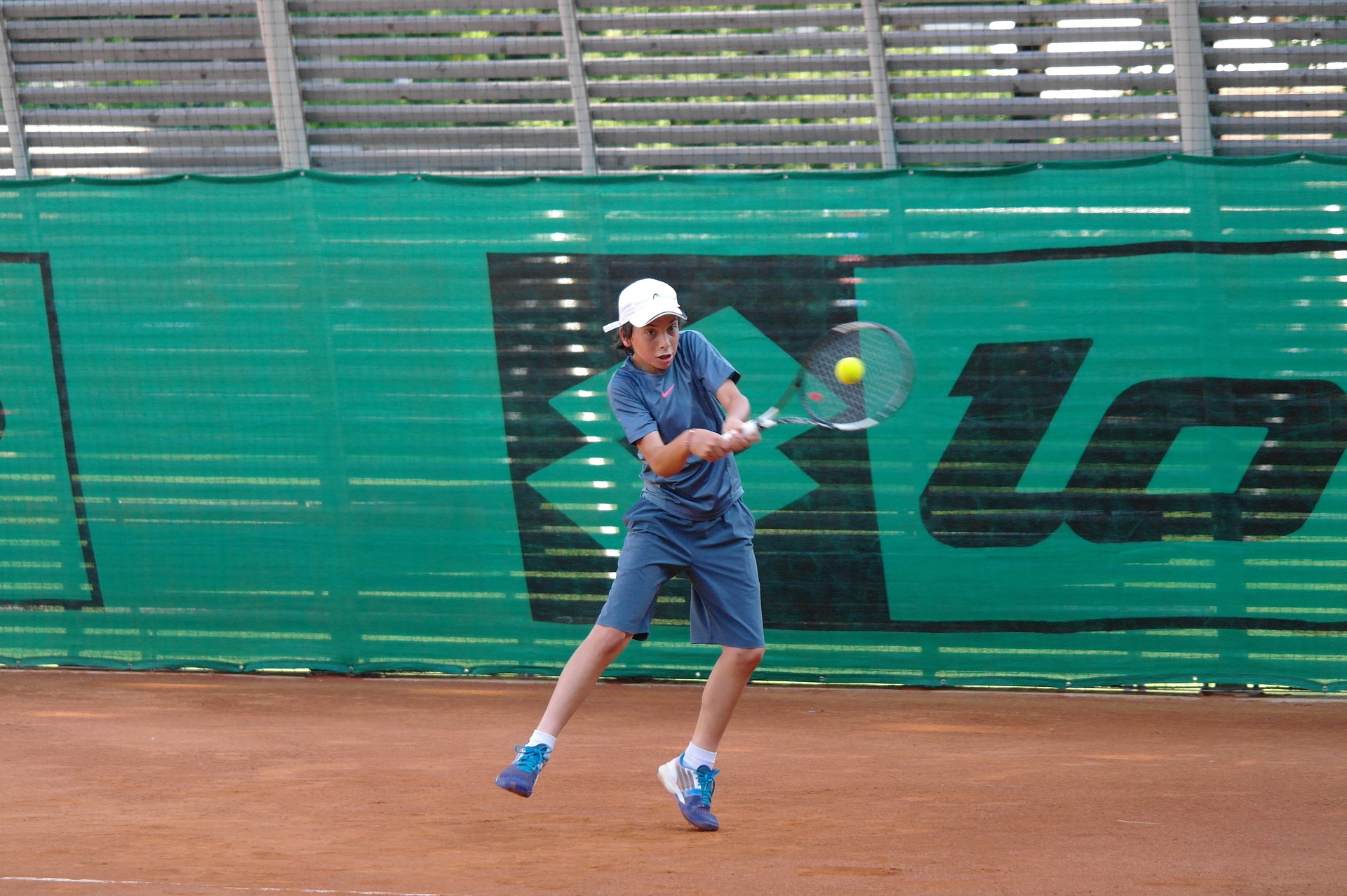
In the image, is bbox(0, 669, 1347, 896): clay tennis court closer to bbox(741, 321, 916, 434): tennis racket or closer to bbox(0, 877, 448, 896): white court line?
bbox(0, 877, 448, 896): white court line

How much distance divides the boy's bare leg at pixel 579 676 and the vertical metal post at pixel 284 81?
422 centimetres

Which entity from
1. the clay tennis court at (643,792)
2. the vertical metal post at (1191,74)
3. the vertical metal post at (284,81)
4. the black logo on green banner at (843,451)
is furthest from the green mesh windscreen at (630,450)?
the vertical metal post at (284,81)

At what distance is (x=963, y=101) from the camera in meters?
6.95

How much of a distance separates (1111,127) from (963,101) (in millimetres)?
736

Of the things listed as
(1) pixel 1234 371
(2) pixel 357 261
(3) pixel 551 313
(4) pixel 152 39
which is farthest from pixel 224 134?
(1) pixel 1234 371

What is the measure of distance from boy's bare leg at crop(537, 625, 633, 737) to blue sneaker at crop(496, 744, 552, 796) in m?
0.07

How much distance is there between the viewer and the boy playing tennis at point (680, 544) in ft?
13.4

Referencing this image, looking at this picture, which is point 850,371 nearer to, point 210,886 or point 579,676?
point 579,676

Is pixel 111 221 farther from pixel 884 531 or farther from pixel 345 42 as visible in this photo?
pixel 884 531

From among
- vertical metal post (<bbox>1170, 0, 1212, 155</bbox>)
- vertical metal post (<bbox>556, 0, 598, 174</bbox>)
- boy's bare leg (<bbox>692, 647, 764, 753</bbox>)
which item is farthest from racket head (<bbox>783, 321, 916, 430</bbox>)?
vertical metal post (<bbox>556, 0, 598, 174</bbox>)

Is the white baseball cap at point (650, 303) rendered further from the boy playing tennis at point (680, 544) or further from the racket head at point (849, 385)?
the racket head at point (849, 385)

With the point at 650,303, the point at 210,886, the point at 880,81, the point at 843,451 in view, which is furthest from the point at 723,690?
the point at 880,81

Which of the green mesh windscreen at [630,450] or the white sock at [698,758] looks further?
the green mesh windscreen at [630,450]

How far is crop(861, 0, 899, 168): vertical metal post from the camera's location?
272 inches
